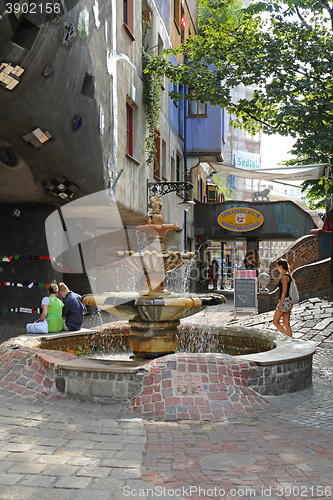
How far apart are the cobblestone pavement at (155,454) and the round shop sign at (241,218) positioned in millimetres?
22718

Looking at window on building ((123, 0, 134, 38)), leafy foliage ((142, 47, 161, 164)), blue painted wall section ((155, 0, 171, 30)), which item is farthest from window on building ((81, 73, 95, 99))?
blue painted wall section ((155, 0, 171, 30))

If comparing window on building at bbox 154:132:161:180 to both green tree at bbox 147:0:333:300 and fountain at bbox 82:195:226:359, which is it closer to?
green tree at bbox 147:0:333:300

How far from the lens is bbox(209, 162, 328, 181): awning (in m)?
23.0

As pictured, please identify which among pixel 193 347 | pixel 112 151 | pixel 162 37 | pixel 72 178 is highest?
pixel 162 37

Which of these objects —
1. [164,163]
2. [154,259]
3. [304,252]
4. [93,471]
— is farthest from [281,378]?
[164,163]

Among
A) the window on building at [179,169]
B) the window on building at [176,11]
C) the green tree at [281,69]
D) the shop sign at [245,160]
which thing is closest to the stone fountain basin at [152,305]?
the green tree at [281,69]

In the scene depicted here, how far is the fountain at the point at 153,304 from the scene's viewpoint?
7.18m

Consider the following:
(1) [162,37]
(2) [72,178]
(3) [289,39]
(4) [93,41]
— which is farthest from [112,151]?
(1) [162,37]

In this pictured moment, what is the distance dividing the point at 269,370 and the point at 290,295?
4.07m

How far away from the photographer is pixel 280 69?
13.7m

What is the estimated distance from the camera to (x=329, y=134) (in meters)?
12.2

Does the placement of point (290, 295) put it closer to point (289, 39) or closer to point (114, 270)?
point (289, 39)

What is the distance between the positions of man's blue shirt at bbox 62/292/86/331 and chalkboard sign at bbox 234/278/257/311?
7508mm

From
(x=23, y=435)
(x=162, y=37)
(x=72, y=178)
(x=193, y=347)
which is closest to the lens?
(x=23, y=435)
